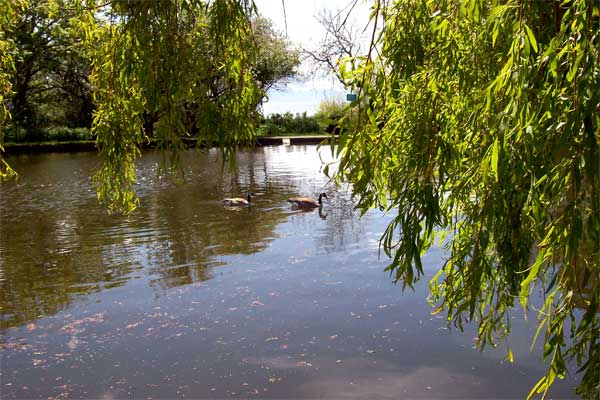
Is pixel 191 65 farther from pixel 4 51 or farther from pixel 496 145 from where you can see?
pixel 4 51

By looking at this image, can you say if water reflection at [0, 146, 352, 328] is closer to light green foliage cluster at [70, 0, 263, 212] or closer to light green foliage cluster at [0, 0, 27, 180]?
light green foliage cluster at [70, 0, 263, 212]

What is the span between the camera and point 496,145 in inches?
82.0

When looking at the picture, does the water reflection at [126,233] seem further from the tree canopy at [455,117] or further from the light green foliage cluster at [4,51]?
the light green foliage cluster at [4,51]

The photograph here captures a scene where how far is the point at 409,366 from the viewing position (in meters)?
5.40

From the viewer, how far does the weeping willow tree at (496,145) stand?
1996 millimetres

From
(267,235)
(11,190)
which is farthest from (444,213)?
(11,190)

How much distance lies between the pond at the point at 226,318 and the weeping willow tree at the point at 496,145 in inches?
27.0

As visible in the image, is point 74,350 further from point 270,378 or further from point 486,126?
point 486,126

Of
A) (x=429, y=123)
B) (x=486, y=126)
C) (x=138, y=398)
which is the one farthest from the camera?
(x=138, y=398)

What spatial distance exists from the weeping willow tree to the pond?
687mm

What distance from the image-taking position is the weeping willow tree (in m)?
2.00

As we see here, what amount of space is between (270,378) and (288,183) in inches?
494

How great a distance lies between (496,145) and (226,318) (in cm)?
497

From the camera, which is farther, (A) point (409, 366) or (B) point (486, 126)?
(A) point (409, 366)
